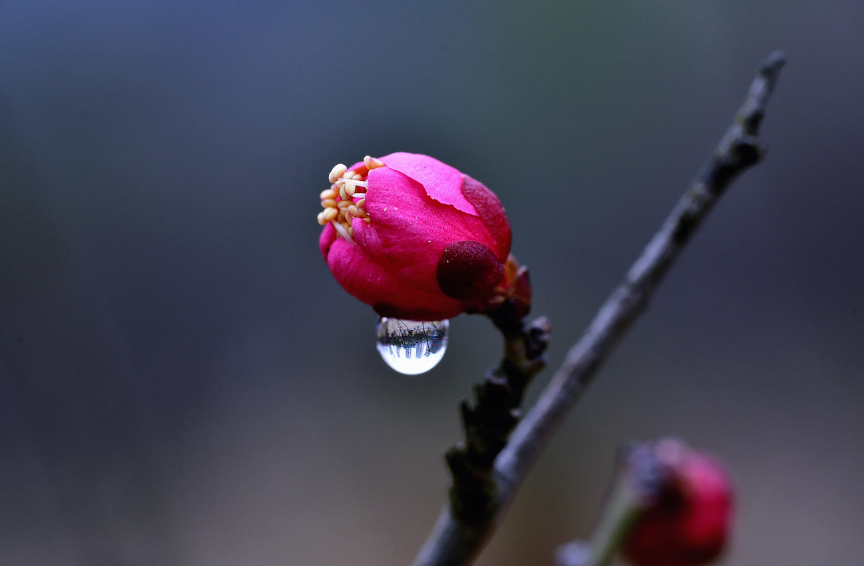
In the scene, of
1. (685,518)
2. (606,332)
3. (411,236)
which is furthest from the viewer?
(606,332)

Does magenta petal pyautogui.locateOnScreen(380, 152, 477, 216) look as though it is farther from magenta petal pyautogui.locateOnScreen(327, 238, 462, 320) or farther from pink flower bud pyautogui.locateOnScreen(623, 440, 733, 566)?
pink flower bud pyautogui.locateOnScreen(623, 440, 733, 566)

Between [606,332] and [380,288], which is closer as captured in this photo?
[380,288]

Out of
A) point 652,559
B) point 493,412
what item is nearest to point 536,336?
point 493,412

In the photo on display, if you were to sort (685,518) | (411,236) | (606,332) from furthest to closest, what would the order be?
(606,332) → (411,236) → (685,518)

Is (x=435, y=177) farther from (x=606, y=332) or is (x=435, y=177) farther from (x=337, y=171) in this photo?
(x=606, y=332)

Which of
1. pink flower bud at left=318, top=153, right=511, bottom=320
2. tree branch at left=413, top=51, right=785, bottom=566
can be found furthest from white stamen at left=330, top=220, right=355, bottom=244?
tree branch at left=413, top=51, right=785, bottom=566

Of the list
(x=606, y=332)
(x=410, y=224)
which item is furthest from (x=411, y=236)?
(x=606, y=332)
